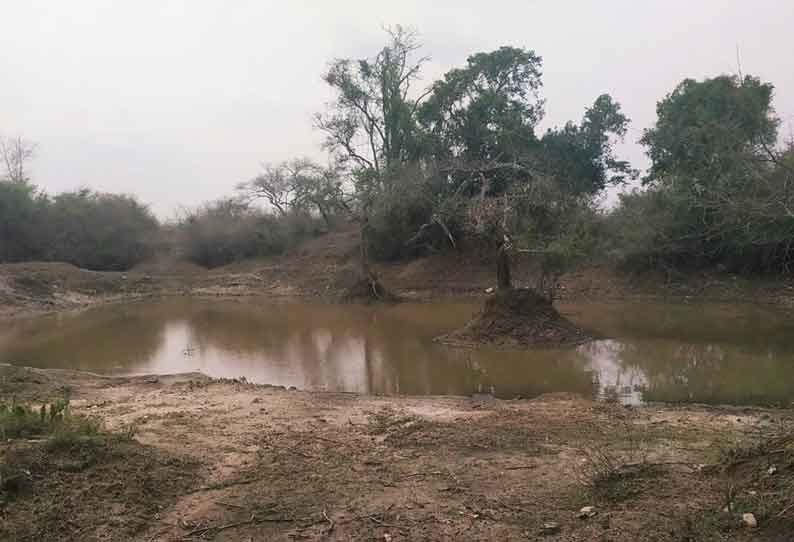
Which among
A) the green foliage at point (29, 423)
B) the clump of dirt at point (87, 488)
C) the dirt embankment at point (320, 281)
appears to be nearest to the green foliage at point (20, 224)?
the dirt embankment at point (320, 281)

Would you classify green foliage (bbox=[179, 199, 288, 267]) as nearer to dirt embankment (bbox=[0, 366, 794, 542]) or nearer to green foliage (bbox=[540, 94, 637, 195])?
green foliage (bbox=[540, 94, 637, 195])

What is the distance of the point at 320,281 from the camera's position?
1128 inches

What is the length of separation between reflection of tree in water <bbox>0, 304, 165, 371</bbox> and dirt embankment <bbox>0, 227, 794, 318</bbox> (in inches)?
131

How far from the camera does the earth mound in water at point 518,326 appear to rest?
1324 centimetres

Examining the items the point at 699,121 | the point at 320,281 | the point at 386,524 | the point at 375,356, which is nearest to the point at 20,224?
the point at 320,281

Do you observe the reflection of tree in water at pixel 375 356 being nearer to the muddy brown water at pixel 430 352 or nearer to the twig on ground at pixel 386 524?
the muddy brown water at pixel 430 352

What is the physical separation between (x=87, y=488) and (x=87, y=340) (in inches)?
515

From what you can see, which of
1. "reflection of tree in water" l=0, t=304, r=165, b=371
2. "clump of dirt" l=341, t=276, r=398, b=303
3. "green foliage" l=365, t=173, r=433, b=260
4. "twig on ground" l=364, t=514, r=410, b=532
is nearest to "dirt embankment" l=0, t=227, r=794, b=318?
"clump of dirt" l=341, t=276, r=398, b=303

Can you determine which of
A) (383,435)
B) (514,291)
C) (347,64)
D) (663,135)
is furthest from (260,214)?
(383,435)

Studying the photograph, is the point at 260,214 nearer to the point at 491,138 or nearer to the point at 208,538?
the point at 491,138

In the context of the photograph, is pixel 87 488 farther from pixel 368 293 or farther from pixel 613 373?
pixel 368 293

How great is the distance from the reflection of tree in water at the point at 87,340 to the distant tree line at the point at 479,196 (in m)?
7.86

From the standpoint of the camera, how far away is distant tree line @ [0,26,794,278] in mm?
15820

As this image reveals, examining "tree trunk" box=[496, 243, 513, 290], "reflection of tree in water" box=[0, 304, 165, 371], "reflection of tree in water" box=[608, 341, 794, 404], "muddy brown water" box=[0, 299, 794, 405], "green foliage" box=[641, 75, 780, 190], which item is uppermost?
"green foliage" box=[641, 75, 780, 190]
